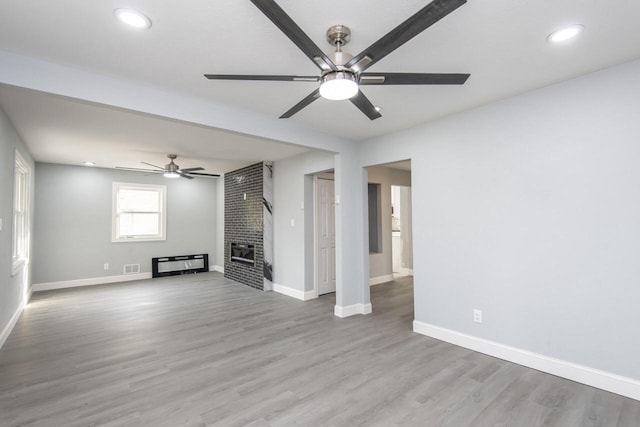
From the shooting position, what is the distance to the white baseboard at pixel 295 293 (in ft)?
17.0

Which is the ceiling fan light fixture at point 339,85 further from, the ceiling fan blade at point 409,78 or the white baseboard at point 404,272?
the white baseboard at point 404,272

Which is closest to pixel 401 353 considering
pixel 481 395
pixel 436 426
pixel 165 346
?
pixel 481 395

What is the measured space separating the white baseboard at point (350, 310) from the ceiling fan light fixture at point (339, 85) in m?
3.16

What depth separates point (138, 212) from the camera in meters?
7.19

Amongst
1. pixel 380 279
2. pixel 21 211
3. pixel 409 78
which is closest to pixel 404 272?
pixel 380 279

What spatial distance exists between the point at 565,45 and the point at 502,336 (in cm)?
251

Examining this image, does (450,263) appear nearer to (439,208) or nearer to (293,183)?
(439,208)

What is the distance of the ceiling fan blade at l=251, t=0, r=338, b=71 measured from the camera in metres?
1.22

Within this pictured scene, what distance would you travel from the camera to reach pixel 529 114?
9.15 feet

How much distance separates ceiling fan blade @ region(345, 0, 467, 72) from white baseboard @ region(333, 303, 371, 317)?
11.1ft

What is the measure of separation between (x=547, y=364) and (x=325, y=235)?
11.7ft

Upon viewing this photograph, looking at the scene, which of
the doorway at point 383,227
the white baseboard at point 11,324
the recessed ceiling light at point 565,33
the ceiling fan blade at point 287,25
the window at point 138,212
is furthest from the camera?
the window at point 138,212

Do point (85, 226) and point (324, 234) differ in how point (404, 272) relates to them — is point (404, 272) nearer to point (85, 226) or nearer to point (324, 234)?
point (324, 234)

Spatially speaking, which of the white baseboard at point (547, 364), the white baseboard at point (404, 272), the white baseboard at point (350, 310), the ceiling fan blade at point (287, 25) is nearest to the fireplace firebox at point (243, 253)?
the white baseboard at point (350, 310)
